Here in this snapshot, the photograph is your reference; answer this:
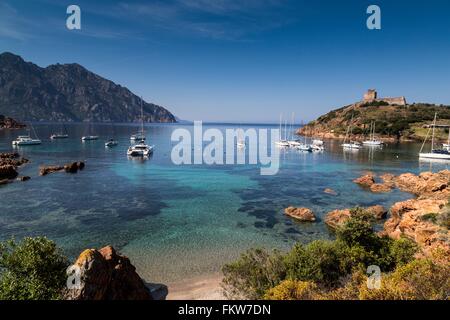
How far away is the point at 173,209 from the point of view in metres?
40.2

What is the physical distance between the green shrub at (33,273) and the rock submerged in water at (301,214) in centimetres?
2667

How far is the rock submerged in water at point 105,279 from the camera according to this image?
14797mm

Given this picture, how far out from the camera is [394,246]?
67.6 feet

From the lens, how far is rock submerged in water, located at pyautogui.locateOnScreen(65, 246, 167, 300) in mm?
14797

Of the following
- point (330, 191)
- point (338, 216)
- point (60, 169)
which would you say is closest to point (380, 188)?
point (330, 191)

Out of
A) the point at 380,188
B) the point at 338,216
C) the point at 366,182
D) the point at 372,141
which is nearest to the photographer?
the point at 338,216

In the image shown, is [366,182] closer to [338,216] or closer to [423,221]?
[338,216]

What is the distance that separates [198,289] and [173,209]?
2022 centimetres

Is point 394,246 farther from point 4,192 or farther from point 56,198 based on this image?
point 4,192

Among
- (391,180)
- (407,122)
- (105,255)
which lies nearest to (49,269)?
(105,255)

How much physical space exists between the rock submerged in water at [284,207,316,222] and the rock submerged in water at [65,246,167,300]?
2213cm

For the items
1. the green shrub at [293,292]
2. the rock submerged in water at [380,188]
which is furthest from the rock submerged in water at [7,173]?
the rock submerged in water at [380,188]

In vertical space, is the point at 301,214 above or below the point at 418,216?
below

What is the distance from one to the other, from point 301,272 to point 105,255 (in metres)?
11.5
